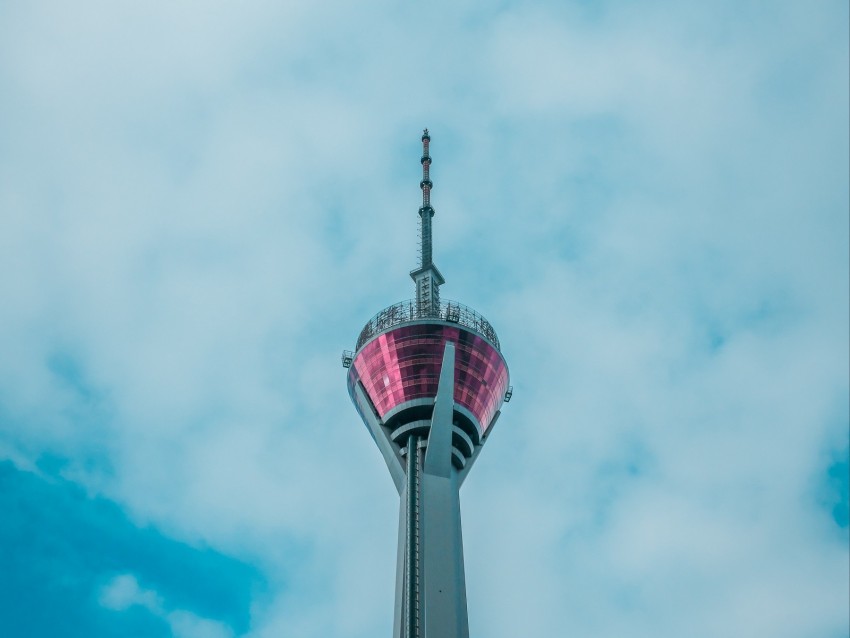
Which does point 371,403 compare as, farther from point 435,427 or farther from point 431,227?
point 431,227

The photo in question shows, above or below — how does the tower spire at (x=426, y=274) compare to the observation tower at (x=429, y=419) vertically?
above

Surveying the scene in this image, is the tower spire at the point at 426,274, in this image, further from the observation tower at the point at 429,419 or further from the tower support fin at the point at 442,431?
the tower support fin at the point at 442,431

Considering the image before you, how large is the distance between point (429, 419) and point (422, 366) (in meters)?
5.05

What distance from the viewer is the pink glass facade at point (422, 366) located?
9556 centimetres

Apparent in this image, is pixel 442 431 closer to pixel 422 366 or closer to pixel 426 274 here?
pixel 422 366

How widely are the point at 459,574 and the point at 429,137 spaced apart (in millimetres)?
56515

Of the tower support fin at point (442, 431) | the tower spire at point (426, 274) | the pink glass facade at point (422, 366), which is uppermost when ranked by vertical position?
the tower spire at point (426, 274)

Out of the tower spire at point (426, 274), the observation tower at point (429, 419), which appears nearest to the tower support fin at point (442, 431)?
the observation tower at point (429, 419)

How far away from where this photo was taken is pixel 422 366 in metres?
95.9

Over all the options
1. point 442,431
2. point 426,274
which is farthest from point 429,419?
point 426,274

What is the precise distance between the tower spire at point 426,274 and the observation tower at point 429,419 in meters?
0.22

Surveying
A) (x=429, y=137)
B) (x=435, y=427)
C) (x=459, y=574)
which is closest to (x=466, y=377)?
(x=435, y=427)

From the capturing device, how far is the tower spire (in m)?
103

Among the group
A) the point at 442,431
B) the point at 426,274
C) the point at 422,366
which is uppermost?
the point at 426,274
